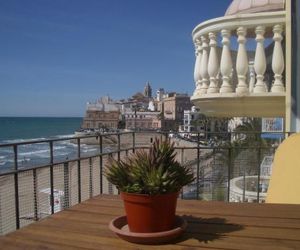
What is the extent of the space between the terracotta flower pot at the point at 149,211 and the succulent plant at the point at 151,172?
24mm

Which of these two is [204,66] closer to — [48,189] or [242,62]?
[242,62]

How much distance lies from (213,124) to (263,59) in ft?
154

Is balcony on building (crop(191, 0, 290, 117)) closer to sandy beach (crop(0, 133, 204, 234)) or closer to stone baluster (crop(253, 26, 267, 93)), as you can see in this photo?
stone baluster (crop(253, 26, 267, 93))

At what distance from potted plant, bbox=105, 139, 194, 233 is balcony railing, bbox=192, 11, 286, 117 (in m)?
3.15

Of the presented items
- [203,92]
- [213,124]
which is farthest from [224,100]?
[213,124]

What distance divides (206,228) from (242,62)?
311 cm

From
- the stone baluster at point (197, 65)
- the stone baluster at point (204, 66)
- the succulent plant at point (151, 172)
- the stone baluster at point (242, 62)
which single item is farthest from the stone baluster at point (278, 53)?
the succulent plant at point (151, 172)

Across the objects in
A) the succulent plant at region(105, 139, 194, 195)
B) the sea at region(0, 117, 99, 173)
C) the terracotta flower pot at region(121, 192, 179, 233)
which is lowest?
the sea at region(0, 117, 99, 173)

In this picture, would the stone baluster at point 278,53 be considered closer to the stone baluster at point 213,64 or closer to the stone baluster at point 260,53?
the stone baluster at point 260,53

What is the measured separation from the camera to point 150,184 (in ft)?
4.55

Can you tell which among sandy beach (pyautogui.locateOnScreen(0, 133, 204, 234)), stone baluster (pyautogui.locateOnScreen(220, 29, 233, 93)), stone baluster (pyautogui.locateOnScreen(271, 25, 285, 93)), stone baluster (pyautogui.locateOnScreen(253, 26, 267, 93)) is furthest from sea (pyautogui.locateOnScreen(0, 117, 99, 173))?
stone baluster (pyautogui.locateOnScreen(271, 25, 285, 93))

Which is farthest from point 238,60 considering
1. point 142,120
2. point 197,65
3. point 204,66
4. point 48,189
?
point 142,120

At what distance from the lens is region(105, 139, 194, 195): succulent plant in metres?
1.39

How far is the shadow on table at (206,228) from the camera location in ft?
4.86
